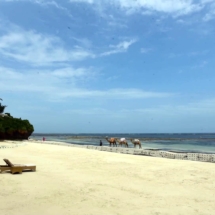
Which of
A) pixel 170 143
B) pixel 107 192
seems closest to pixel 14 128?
pixel 170 143

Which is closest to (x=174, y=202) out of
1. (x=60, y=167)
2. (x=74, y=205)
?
(x=74, y=205)

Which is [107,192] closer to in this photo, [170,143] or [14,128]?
[14,128]

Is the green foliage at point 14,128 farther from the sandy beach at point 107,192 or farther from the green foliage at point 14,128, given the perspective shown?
the sandy beach at point 107,192

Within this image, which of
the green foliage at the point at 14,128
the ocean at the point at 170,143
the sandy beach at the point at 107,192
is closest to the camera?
the sandy beach at the point at 107,192

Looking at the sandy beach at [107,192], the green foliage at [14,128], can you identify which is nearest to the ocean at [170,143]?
the green foliage at [14,128]

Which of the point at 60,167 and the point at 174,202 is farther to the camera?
the point at 60,167

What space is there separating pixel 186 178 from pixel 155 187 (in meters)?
2.46

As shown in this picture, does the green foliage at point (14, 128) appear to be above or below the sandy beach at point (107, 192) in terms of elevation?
above

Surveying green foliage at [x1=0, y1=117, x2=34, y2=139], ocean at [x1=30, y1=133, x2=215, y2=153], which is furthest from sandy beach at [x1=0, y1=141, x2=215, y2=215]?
green foliage at [x1=0, y1=117, x2=34, y2=139]

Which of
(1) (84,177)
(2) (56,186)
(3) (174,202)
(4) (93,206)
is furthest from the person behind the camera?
(1) (84,177)

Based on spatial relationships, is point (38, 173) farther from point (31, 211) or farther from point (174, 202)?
point (174, 202)

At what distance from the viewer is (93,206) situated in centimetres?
790

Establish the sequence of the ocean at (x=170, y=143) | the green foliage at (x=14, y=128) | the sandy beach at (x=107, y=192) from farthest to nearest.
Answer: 1. the green foliage at (x=14, y=128)
2. the ocean at (x=170, y=143)
3. the sandy beach at (x=107, y=192)

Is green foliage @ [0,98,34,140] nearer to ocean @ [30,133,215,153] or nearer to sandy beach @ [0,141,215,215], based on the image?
ocean @ [30,133,215,153]
